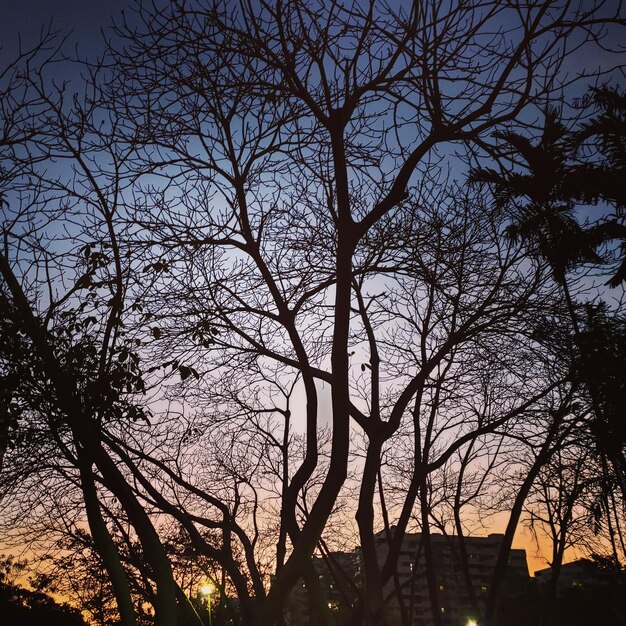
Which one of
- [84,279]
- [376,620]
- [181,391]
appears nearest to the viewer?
[84,279]

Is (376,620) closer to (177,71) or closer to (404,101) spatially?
(404,101)

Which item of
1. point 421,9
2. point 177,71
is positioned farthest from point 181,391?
point 421,9

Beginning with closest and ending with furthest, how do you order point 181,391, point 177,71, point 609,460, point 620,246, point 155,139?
1. point 177,71
2. point 155,139
3. point 181,391
4. point 609,460
5. point 620,246

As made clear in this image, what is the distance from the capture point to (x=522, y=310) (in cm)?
857

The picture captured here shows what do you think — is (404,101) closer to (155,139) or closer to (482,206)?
(155,139)

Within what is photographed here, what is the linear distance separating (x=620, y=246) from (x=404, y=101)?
11150mm

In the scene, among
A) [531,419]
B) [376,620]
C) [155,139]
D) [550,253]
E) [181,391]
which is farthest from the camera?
[531,419]

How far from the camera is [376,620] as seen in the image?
8305 millimetres

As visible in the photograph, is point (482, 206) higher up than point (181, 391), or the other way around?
point (482, 206)

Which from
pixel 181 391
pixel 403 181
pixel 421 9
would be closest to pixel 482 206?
pixel 403 181

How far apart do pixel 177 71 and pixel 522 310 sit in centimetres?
656

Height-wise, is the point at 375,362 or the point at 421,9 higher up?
the point at 421,9

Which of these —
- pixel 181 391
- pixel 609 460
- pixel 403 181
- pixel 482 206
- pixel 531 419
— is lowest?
pixel 609 460

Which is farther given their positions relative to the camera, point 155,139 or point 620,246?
point 620,246
